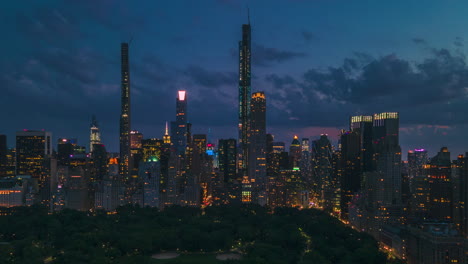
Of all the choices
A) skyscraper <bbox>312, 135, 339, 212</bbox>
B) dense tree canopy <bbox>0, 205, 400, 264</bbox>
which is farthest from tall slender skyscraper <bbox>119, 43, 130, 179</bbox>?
skyscraper <bbox>312, 135, 339, 212</bbox>

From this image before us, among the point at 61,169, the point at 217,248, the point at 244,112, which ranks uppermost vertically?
the point at 244,112

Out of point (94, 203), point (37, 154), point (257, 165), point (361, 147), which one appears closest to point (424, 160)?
point (361, 147)

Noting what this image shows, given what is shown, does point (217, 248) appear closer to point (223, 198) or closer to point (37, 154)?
point (223, 198)

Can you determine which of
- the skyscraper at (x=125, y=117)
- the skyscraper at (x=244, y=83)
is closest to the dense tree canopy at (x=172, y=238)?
the skyscraper at (x=125, y=117)

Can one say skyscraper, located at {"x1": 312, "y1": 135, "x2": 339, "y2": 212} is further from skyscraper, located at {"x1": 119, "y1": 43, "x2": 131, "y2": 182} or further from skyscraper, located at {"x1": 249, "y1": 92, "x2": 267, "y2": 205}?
skyscraper, located at {"x1": 119, "y1": 43, "x2": 131, "y2": 182}

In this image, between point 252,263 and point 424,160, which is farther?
point 424,160

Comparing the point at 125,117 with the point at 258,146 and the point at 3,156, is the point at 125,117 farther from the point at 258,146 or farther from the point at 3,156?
the point at 258,146

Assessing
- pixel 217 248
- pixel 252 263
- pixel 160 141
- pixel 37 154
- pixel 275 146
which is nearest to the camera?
pixel 252 263

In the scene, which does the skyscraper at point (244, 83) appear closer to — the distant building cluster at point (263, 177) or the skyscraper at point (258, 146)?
the distant building cluster at point (263, 177)

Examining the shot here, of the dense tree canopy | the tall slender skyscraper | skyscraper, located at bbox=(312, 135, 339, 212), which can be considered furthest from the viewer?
the tall slender skyscraper
